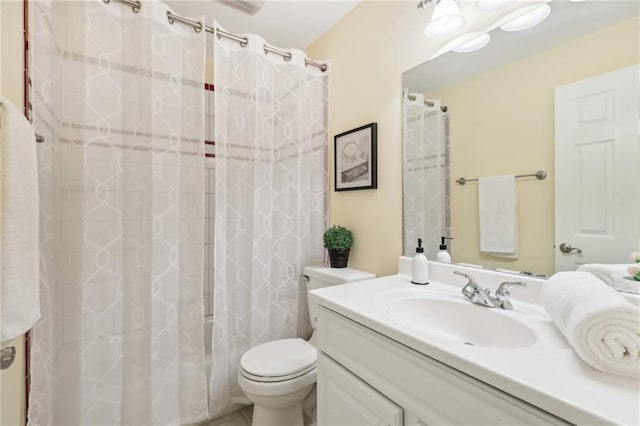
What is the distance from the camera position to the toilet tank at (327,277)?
4.99 feet

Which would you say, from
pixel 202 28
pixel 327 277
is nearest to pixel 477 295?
pixel 327 277

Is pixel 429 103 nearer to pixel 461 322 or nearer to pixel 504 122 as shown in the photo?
pixel 504 122

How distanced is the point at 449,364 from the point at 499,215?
2.37 feet

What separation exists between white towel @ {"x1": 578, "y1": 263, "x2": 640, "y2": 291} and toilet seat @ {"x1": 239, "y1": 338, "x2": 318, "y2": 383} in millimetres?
1154

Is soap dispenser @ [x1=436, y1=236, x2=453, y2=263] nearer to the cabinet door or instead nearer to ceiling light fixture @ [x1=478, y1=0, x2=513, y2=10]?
the cabinet door

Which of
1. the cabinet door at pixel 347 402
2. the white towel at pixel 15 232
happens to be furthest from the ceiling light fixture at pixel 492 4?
the white towel at pixel 15 232

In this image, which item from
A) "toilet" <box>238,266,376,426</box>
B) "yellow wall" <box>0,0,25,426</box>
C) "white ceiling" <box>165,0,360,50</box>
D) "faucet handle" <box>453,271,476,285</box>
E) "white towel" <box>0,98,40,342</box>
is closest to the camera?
"white towel" <box>0,98,40,342</box>

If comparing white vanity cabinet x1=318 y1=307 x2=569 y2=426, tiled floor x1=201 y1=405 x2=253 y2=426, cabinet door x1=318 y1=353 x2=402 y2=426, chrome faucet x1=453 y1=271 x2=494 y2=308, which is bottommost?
tiled floor x1=201 y1=405 x2=253 y2=426

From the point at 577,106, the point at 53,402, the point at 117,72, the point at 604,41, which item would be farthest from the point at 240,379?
the point at 604,41

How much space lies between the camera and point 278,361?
4.38 feet

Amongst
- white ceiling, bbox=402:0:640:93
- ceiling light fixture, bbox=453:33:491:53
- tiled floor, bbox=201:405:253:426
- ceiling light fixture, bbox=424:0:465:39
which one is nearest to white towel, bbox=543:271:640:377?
white ceiling, bbox=402:0:640:93

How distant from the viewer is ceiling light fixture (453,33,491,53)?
1.12m

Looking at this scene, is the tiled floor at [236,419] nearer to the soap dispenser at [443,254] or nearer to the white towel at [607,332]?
the soap dispenser at [443,254]

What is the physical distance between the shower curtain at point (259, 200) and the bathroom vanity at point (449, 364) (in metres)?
0.66
